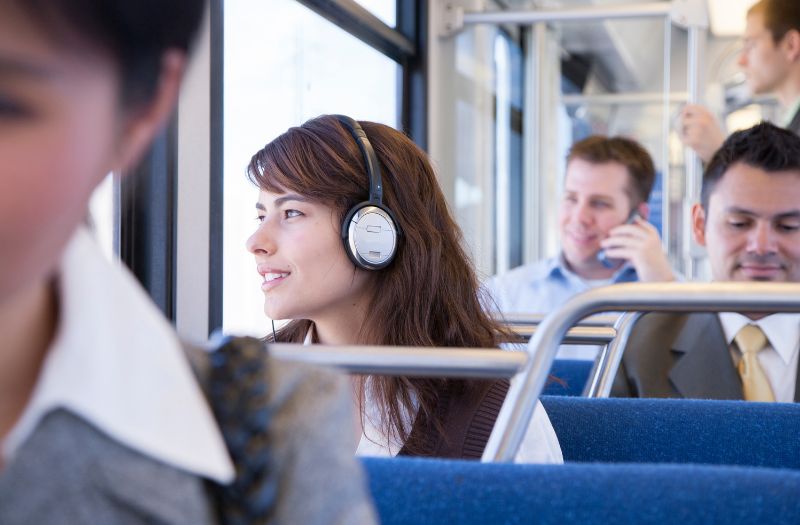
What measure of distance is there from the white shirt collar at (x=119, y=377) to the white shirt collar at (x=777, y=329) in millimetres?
1535

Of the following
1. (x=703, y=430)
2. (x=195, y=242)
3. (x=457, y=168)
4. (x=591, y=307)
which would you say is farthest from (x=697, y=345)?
(x=457, y=168)

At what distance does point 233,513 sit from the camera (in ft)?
1.31

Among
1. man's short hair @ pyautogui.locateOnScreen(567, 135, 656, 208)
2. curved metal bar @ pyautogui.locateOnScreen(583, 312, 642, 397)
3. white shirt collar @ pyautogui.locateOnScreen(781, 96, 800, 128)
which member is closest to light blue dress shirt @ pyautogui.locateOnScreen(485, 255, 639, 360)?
man's short hair @ pyautogui.locateOnScreen(567, 135, 656, 208)

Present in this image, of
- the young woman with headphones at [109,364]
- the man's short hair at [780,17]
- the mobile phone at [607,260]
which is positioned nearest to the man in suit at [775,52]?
the man's short hair at [780,17]

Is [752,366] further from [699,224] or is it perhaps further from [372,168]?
[372,168]

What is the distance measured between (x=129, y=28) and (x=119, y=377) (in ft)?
0.44

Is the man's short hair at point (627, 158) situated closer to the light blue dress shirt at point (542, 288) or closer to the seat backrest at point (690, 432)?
the light blue dress shirt at point (542, 288)

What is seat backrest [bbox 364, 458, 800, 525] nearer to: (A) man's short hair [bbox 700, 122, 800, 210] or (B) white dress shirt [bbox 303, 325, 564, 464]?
(B) white dress shirt [bbox 303, 325, 564, 464]

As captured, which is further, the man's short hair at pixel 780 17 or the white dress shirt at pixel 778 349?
the man's short hair at pixel 780 17

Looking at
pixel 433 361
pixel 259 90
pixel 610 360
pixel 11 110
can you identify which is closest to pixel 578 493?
pixel 433 361

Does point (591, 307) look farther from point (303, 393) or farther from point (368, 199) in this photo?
point (368, 199)

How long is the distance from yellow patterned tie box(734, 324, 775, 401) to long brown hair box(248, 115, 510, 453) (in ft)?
1.88

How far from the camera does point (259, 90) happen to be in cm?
221

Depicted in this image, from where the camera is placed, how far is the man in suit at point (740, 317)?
175cm
